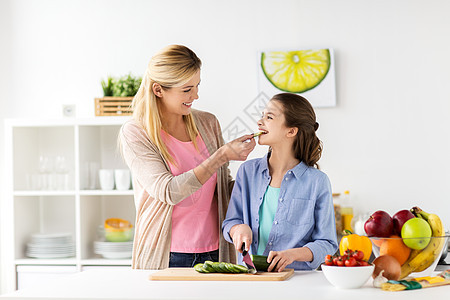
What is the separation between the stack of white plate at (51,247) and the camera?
3.53 m

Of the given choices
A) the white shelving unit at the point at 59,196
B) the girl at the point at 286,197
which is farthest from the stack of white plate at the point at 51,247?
the girl at the point at 286,197

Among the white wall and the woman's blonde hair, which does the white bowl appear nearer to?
the woman's blonde hair

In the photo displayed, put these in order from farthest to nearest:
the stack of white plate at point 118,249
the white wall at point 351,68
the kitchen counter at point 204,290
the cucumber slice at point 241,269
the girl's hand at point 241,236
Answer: the white wall at point 351,68 < the stack of white plate at point 118,249 < the girl's hand at point 241,236 < the cucumber slice at point 241,269 < the kitchen counter at point 204,290

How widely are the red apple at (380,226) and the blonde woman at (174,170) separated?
0.58m

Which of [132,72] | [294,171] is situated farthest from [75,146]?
[294,171]

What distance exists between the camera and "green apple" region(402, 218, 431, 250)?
1513 millimetres

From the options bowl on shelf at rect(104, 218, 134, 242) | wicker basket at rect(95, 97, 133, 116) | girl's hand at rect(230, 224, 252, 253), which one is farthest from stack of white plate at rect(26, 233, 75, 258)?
girl's hand at rect(230, 224, 252, 253)

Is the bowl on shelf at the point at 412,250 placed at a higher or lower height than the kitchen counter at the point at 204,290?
higher

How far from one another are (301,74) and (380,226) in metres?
2.23

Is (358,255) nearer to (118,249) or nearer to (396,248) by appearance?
(396,248)

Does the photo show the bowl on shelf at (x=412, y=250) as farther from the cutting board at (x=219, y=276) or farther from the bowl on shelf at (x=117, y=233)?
the bowl on shelf at (x=117, y=233)

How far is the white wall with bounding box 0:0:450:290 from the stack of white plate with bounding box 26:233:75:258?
840mm

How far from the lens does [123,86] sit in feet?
11.4

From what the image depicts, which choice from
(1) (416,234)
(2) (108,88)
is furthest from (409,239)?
(2) (108,88)
